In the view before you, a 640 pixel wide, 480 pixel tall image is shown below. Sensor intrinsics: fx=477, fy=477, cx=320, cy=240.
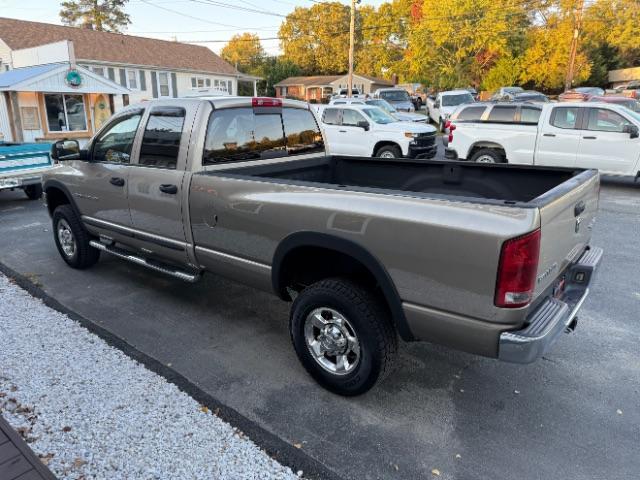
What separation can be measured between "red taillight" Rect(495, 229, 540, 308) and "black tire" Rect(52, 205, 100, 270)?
183 inches

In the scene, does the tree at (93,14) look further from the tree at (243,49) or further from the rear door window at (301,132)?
the rear door window at (301,132)

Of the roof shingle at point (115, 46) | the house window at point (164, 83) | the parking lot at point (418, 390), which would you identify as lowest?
the parking lot at point (418, 390)

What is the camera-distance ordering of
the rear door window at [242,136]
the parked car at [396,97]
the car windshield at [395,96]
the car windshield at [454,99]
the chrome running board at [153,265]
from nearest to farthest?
the rear door window at [242,136], the chrome running board at [153,265], the car windshield at [454,99], the parked car at [396,97], the car windshield at [395,96]

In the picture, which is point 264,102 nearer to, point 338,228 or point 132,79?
point 338,228

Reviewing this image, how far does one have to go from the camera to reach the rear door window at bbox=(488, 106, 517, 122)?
10.8 meters

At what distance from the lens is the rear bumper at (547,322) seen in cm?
241

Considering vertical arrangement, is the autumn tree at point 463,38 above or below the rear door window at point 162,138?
above

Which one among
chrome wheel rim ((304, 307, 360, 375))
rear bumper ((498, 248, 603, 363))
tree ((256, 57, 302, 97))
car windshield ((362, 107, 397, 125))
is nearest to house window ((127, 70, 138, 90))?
car windshield ((362, 107, 397, 125))

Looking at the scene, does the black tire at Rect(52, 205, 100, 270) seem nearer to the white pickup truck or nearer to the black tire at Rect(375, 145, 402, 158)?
the black tire at Rect(375, 145, 402, 158)

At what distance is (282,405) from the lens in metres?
3.12

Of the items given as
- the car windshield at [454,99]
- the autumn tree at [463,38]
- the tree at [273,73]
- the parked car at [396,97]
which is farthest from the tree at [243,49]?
the car windshield at [454,99]

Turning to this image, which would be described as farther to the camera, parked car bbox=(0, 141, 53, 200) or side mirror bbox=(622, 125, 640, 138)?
side mirror bbox=(622, 125, 640, 138)

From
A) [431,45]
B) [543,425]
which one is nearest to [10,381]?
[543,425]

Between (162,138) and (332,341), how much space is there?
7.76ft
